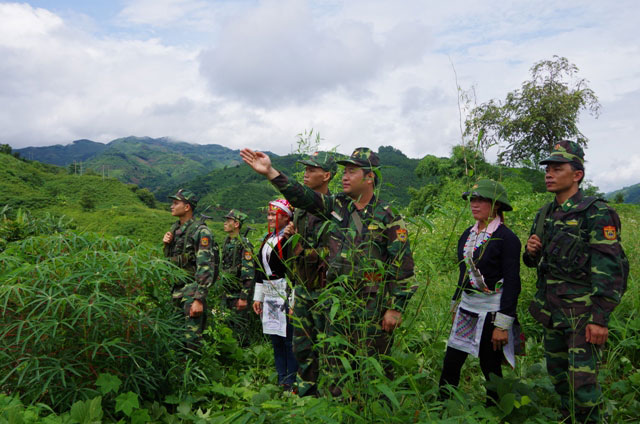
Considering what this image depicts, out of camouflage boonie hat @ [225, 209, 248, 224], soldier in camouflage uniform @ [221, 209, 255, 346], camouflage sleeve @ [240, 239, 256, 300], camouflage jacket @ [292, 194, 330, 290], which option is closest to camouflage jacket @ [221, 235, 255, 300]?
soldier in camouflage uniform @ [221, 209, 255, 346]

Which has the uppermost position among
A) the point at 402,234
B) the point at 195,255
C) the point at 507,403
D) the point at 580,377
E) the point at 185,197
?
the point at 185,197

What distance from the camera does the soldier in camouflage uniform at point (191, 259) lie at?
3783 millimetres

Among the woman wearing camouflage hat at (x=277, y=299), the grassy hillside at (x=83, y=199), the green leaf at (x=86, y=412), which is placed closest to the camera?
the green leaf at (x=86, y=412)

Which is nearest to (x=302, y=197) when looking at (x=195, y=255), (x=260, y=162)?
(x=260, y=162)

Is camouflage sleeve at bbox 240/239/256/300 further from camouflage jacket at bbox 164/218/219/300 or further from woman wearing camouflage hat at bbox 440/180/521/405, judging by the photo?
woman wearing camouflage hat at bbox 440/180/521/405

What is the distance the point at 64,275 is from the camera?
2807 mm

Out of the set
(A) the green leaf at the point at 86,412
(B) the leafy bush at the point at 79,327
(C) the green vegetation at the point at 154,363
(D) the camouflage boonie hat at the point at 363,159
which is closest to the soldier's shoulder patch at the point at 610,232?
(C) the green vegetation at the point at 154,363

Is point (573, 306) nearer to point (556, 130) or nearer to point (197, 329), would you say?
point (197, 329)

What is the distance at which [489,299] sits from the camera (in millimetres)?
2725

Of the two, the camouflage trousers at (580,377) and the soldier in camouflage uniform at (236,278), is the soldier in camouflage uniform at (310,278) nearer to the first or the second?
the soldier in camouflage uniform at (236,278)

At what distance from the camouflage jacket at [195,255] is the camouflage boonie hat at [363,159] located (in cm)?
192

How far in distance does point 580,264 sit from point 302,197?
5.77ft

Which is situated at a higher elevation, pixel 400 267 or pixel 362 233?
pixel 362 233

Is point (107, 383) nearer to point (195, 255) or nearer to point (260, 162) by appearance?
point (260, 162)
